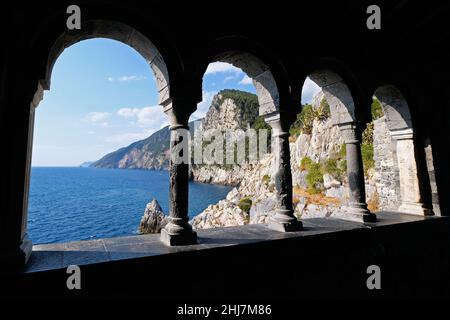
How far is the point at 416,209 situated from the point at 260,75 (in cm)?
408

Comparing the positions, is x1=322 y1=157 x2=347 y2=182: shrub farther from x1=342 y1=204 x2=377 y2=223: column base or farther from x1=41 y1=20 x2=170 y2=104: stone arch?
x1=41 y1=20 x2=170 y2=104: stone arch

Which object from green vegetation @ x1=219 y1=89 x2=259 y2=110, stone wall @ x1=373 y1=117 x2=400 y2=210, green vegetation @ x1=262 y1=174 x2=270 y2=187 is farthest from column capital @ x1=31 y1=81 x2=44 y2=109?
green vegetation @ x1=219 y1=89 x2=259 y2=110

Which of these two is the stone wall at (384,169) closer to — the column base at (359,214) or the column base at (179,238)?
the column base at (359,214)

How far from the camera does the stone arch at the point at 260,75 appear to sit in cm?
373

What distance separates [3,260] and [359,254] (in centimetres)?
418

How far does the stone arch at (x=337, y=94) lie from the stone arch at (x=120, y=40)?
8.54ft

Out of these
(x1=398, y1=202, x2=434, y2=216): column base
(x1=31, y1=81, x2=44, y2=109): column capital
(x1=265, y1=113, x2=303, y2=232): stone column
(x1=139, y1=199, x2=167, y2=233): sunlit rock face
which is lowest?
(x1=139, y1=199, x2=167, y2=233): sunlit rock face

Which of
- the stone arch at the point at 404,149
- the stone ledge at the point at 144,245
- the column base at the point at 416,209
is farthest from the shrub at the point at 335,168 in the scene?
the stone ledge at the point at 144,245

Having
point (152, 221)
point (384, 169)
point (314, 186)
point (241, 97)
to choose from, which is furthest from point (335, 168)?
point (241, 97)

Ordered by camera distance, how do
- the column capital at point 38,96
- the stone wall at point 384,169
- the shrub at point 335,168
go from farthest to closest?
the shrub at point 335,168 < the stone wall at point 384,169 < the column capital at point 38,96

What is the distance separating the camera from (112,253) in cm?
259

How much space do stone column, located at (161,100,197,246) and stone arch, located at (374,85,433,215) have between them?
410cm

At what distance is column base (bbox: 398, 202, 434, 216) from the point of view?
498 centimetres

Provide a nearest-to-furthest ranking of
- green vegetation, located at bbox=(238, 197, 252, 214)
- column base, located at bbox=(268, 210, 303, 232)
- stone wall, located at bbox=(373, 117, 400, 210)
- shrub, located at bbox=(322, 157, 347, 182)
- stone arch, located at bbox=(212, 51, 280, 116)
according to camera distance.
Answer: column base, located at bbox=(268, 210, 303, 232)
stone arch, located at bbox=(212, 51, 280, 116)
stone wall, located at bbox=(373, 117, 400, 210)
shrub, located at bbox=(322, 157, 347, 182)
green vegetation, located at bbox=(238, 197, 252, 214)
